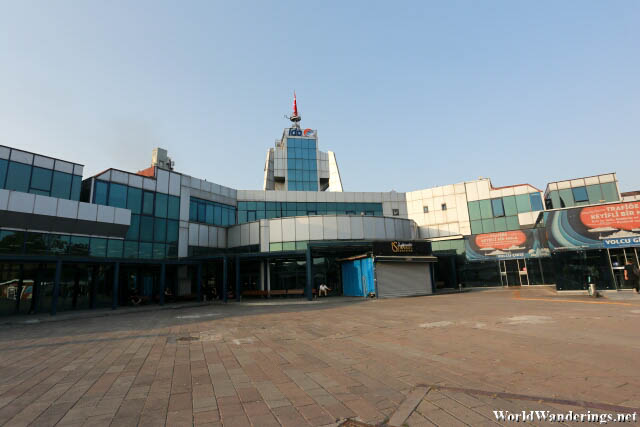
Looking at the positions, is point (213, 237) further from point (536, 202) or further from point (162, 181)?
point (536, 202)

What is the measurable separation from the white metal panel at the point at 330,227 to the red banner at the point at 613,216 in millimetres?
18759

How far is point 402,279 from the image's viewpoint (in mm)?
26719

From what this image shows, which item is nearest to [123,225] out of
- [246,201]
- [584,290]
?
[246,201]

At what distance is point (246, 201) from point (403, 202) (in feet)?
65.9

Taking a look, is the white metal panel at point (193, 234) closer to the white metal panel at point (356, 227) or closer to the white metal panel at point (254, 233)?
the white metal panel at point (254, 233)

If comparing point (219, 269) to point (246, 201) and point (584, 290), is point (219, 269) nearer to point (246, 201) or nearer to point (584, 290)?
point (246, 201)

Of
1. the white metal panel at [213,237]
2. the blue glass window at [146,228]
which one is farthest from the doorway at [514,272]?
the blue glass window at [146,228]

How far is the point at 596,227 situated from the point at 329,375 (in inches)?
1001

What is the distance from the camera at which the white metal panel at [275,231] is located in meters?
30.2

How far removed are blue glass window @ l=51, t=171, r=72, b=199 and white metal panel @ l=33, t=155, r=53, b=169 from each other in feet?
1.90

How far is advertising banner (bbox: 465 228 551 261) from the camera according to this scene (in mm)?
33406

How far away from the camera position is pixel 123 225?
965 inches

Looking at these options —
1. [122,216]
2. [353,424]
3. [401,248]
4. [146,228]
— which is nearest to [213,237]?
[146,228]

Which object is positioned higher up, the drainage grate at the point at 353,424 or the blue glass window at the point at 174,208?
the blue glass window at the point at 174,208
